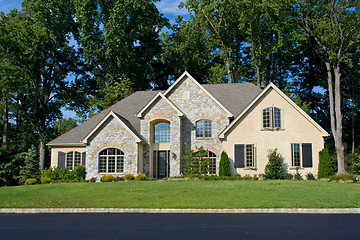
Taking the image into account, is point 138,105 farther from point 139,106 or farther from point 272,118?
point 272,118

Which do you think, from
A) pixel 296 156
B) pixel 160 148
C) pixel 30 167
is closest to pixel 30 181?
pixel 30 167

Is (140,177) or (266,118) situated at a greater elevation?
(266,118)

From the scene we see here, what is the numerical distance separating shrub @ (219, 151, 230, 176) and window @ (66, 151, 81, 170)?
11349mm

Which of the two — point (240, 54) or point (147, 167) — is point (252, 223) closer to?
point (147, 167)

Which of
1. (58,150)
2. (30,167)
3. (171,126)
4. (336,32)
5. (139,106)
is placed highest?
Result: (336,32)

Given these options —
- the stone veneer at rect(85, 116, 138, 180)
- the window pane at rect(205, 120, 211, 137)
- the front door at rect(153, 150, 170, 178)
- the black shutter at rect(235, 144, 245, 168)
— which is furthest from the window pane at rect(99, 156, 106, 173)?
the black shutter at rect(235, 144, 245, 168)

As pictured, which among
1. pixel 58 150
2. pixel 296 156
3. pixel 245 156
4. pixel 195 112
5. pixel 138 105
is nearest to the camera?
pixel 296 156

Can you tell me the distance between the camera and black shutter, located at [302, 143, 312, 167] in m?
28.6

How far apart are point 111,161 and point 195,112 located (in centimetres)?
733

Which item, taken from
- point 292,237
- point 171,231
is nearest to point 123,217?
point 171,231

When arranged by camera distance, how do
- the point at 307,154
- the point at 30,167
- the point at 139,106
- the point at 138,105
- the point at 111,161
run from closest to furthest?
the point at 307,154
the point at 30,167
the point at 111,161
the point at 139,106
the point at 138,105

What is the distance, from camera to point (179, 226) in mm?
11195

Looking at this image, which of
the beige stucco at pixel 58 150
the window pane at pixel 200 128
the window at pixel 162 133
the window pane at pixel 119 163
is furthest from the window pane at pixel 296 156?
the beige stucco at pixel 58 150

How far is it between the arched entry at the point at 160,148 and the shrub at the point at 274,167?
24.7 feet
